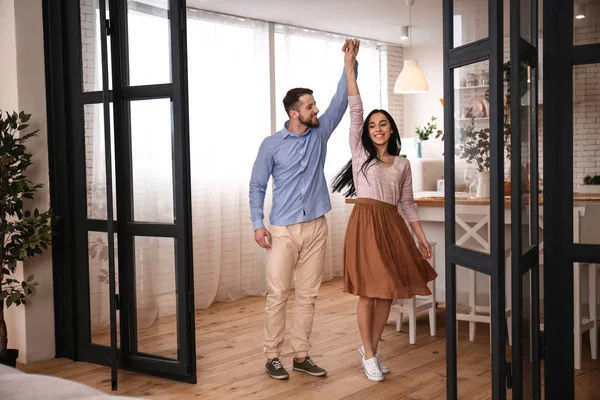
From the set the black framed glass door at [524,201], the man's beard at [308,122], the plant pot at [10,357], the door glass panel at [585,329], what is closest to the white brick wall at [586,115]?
the black framed glass door at [524,201]

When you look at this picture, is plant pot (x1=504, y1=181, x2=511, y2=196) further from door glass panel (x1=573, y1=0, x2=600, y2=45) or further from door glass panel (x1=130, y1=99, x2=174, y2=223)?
door glass panel (x1=130, y1=99, x2=174, y2=223)

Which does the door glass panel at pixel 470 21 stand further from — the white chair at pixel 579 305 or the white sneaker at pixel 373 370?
the white sneaker at pixel 373 370

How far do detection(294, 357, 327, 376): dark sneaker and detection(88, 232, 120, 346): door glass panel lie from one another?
1.18 meters

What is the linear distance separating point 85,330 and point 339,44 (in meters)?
4.68

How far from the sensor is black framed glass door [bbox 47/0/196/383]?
13.5 ft

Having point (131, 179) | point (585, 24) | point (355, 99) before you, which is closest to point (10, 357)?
point (131, 179)

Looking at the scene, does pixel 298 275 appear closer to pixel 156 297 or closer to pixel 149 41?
pixel 156 297

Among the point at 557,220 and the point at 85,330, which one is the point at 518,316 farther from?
the point at 85,330

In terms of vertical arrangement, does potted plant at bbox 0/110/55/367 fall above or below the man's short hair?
below

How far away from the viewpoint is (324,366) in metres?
4.54

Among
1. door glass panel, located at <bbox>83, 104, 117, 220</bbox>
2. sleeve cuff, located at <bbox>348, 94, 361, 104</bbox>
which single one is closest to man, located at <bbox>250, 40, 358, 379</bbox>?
sleeve cuff, located at <bbox>348, 94, 361, 104</bbox>

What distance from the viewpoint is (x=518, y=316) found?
2.96m

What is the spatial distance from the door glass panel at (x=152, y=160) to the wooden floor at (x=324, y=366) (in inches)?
25.8

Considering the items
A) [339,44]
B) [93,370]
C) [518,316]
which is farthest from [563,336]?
[339,44]
